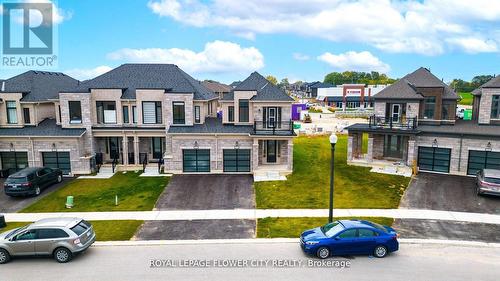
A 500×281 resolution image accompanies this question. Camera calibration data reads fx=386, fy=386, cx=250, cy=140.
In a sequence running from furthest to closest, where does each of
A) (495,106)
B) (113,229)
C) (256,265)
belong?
(495,106), (113,229), (256,265)

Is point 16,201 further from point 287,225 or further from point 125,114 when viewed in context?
point 287,225

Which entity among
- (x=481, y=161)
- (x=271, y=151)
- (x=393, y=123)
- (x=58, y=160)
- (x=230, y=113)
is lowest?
(x=58, y=160)

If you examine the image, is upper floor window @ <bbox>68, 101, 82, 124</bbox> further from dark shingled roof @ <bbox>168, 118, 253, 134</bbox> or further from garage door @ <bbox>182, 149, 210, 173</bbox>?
garage door @ <bbox>182, 149, 210, 173</bbox>

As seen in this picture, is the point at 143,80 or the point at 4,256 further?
the point at 143,80

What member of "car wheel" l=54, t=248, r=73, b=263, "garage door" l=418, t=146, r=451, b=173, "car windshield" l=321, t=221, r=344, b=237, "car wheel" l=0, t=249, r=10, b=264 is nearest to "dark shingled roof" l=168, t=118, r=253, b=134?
"garage door" l=418, t=146, r=451, b=173

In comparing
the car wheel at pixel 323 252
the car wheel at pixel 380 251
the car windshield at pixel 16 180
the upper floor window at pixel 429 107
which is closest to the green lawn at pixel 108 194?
the car windshield at pixel 16 180

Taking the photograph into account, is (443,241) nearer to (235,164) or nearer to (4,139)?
(235,164)

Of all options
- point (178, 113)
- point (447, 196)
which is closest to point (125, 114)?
point (178, 113)
